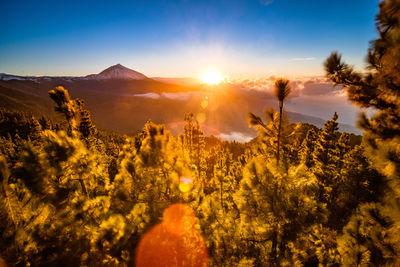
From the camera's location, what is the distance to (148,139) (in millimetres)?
7621

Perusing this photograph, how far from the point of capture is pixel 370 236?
18.4ft

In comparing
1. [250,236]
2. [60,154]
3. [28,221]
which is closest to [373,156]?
[250,236]

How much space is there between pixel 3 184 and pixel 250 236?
9.04m

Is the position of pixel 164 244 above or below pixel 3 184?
below

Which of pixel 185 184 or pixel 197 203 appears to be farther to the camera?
pixel 197 203

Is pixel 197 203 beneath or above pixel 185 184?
beneath

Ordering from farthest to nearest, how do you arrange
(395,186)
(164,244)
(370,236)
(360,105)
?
(164,244) < (370,236) < (360,105) < (395,186)

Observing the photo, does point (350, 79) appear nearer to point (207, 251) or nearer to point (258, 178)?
point (258, 178)

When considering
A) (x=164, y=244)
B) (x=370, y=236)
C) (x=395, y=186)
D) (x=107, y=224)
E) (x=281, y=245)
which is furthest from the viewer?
(x=164, y=244)

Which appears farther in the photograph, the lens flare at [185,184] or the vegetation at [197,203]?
the lens flare at [185,184]

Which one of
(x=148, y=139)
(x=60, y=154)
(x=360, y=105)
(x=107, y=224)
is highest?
(x=360, y=105)

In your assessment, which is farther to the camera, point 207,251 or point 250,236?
point 207,251

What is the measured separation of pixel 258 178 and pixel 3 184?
8.75 metres

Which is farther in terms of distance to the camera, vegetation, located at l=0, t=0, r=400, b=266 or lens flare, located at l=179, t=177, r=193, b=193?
lens flare, located at l=179, t=177, r=193, b=193
